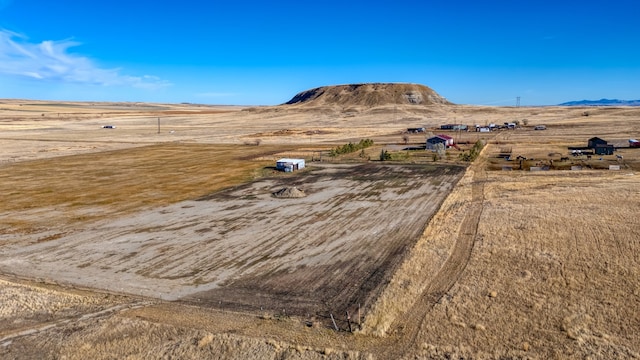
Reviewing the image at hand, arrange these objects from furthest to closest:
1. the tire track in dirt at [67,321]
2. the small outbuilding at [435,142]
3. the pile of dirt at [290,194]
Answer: the small outbuilding at [435,142]
the pile of dirt at [290,194]
the tire track in dirt at [67,321]

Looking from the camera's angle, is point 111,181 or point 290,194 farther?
point 111,181

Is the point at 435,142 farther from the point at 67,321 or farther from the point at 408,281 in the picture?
the point at 67,321

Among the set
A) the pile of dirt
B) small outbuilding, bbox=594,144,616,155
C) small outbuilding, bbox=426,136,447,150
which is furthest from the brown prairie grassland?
small outbuilding, bbox=426,136,447,150

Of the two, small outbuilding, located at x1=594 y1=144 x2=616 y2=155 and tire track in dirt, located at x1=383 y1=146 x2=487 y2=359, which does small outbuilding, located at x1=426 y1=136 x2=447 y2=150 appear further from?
tire track in dirt, located at x1=383 y1=146 x2=487 y2=359

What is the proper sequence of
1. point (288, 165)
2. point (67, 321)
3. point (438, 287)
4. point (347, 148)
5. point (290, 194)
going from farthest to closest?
1. point (347, 148)
2. point (288, 165)
3. point (290, 194)
4. point (438, 287)
5. point (67, 321)

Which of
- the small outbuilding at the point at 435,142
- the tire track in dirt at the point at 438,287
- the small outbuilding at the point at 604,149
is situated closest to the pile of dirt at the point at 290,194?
the tire track in dirt at the point at 438,287

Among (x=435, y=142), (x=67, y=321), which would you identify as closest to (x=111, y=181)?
(x=67, y=321)

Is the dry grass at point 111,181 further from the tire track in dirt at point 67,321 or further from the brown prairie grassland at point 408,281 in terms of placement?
the tire track in dirt at point 67,321

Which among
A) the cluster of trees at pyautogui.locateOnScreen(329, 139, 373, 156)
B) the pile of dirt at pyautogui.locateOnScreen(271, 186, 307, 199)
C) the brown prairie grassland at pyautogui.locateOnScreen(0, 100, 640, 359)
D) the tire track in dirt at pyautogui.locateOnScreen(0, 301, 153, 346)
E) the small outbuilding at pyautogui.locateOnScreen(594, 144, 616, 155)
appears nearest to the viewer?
the brown prairie grassland at pyautogui.locateOnScreen(0, 100, 640, 359)

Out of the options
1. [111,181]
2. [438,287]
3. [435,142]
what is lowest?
[438,287]
